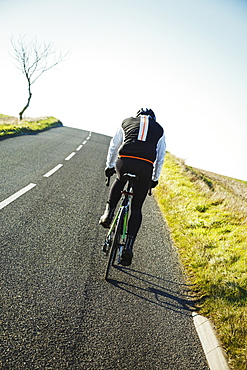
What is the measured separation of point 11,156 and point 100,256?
718 centimetres

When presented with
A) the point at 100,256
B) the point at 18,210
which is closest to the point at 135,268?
the point at 100,256

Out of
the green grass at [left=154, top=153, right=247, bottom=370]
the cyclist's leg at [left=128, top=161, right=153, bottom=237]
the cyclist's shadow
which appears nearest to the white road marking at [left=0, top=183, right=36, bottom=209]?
the cyclist's shadow

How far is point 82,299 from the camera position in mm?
3225

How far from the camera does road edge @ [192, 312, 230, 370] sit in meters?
2.77

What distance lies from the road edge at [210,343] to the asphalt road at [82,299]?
0.07 m

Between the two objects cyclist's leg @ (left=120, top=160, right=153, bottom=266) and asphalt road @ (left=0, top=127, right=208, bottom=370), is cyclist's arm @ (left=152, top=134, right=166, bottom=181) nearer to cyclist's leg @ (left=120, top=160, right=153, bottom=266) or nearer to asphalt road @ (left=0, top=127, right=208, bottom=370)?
cyclist's leg @ (left=120, top=160, right=153, bottom=266)

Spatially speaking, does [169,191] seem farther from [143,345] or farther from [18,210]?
[143,345]

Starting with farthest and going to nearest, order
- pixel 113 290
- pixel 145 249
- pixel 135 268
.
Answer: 1. pixel 145 249
2. pixel 135 268
3. pixel 113 290

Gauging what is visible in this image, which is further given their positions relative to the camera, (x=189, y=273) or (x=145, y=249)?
(x=145, y=249)

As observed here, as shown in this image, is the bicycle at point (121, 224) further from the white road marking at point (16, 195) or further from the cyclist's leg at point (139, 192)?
the white road marking at point (16, 195)

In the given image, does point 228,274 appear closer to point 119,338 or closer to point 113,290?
point 113,290

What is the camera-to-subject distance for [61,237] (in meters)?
4.70

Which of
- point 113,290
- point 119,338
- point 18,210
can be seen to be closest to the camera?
point 119,338

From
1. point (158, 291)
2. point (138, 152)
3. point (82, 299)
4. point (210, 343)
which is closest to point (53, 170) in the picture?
point (138, 152)
